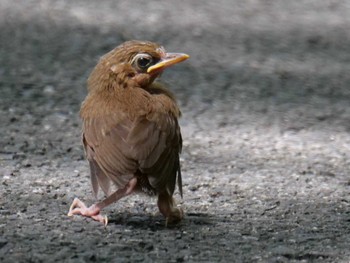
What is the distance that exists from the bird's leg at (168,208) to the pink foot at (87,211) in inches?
11.0

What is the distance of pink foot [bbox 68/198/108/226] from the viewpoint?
471cm

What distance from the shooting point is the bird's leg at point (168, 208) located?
15.5 feet

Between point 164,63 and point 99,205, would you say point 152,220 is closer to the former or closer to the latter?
point 99,205

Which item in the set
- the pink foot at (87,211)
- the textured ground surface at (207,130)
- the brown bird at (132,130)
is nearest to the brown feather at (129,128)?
the brown bird at (132,130)

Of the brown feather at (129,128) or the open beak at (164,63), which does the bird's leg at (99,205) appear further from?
the open beak at (164,63)

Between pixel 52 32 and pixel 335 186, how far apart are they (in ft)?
12.4

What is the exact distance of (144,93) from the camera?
16.1 feet

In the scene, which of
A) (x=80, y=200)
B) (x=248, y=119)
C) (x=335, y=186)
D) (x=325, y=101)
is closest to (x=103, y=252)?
(x=80, y=200)

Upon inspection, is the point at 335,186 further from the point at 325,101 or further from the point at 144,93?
the point at 325,101

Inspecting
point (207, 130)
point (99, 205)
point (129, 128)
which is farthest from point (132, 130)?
point (207, 130)

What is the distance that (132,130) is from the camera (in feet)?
15.1

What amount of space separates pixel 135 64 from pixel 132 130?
533mm

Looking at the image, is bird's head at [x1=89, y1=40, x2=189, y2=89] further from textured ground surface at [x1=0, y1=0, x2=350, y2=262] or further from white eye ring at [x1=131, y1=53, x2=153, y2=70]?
textured ground surface at [x1=0, y1=0, x2=350, y2=262]

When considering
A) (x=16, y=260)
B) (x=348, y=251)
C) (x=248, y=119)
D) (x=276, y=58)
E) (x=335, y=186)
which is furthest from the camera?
(x=276, y=58)
